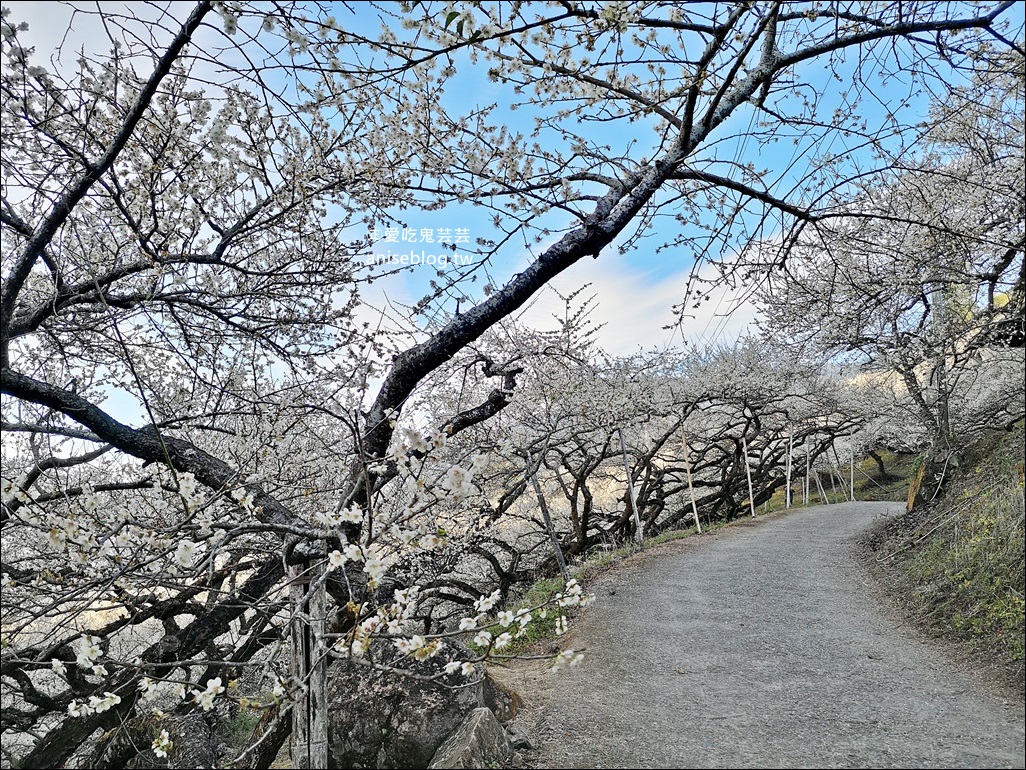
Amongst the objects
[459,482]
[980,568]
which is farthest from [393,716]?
[980,568]

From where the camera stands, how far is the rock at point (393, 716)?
4.06m

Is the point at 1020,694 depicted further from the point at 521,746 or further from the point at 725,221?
the point at 725,221

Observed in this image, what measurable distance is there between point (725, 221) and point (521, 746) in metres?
4.93

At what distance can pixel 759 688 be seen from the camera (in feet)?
13.2

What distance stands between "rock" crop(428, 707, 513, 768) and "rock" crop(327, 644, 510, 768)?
0.68ft

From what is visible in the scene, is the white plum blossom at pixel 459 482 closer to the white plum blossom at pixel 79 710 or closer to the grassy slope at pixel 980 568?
the white plum blossom at pixel 79 710

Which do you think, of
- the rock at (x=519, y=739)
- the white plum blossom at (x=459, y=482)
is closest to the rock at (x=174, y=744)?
the rock at (x=519, y=739)

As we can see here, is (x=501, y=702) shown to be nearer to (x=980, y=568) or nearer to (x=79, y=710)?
(x=79, y=710)

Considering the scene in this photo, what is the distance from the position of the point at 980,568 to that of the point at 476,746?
329 cm

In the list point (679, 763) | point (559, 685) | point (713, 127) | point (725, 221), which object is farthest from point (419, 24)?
point (559, 685)

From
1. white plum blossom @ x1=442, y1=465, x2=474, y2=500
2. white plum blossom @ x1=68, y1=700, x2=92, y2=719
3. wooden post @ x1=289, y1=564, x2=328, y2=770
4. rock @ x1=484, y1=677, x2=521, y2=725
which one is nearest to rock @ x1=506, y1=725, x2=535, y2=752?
rock @ x1=484, y1=677, x2=521, y2=725

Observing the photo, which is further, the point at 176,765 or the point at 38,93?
the point at 176,765

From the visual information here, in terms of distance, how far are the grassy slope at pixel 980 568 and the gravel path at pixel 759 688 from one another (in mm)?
192

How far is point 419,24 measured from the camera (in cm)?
365
